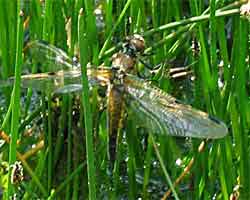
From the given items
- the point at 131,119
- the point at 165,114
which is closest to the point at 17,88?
the point at 165,114

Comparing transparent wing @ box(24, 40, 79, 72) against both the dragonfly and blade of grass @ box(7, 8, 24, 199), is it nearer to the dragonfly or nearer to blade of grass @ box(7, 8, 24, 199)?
the dragonfly

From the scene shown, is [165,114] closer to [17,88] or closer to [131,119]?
[131,119]

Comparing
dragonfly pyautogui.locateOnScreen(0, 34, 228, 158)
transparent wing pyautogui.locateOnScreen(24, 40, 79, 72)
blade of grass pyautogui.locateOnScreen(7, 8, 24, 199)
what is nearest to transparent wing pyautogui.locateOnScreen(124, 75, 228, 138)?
dragonfly pyautogui.locateOnScreen(0, 34, 228, 158)

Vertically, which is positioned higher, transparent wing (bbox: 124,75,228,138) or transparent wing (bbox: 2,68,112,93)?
transparent wing (bbox: 2,68,112,93)

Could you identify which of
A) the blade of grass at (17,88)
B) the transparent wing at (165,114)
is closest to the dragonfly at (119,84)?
the transparent wing at (165,114)

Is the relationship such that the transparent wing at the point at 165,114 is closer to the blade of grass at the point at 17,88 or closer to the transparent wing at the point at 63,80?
the transparent wing at the point at 63,80

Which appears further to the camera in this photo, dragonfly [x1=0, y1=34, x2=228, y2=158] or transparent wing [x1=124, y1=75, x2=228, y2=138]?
dragonfly [x1=0, y1=34, x2=228, y2=158]

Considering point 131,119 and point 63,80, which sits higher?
point 63,80

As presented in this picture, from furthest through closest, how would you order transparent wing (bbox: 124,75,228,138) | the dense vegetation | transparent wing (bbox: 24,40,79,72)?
transparent wing (bbox: 24,40,79,72)
the dense vegetation
transparent wing (bbox: 124,75,228,138)
